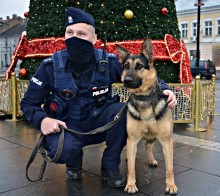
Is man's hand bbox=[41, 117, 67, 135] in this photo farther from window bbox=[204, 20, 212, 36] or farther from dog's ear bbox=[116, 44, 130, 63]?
window bbox=[204, 20, 212, 36]

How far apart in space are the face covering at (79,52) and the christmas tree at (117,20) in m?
3.54

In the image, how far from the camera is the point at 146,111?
334cm

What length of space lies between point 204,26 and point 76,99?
41.9 meters

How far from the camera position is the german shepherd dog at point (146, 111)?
326cm

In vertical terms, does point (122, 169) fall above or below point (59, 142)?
below

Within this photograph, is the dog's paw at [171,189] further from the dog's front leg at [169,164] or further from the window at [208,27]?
the window at [208,27]

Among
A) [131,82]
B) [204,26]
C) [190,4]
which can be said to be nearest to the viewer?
[131,82]

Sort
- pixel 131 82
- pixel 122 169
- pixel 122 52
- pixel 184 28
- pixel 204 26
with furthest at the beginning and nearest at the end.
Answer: pixel 184 28 < pixel 204 26 < pixel 122 169 < pixel 122 52 < pixel 131 82

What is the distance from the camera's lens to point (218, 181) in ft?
12.1

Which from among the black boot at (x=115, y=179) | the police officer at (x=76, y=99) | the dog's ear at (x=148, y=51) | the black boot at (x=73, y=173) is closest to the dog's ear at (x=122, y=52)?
the dog's ear at (x=148, y=51)

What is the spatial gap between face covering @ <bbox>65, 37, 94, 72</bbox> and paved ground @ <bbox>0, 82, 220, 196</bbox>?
132cm

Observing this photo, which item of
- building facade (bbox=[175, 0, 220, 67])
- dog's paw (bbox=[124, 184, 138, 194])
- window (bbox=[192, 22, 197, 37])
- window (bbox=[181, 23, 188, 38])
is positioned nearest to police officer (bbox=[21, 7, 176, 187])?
dog's paw (bbox=[124, 184, 138, 194])

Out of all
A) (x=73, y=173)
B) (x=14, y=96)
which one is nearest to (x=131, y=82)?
(x=73, y=173)

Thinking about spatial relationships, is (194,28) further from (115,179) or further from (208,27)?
(115,179)
